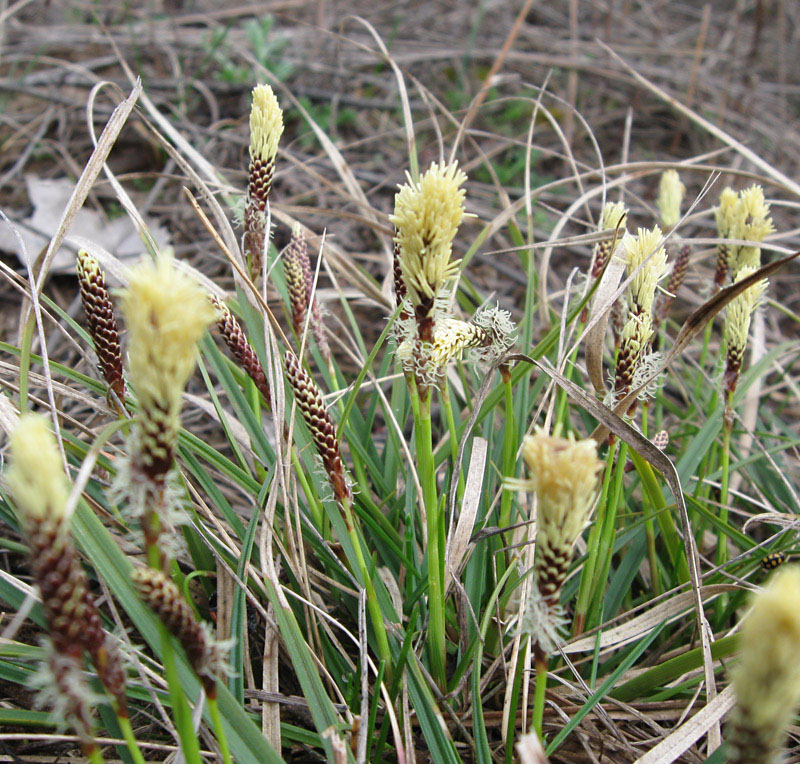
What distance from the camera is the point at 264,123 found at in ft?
5.04

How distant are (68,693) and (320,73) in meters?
4.90

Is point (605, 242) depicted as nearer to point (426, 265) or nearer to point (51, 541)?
point (426, 265)

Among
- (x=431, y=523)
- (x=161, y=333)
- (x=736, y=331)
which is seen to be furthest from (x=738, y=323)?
(x=161, y=333)

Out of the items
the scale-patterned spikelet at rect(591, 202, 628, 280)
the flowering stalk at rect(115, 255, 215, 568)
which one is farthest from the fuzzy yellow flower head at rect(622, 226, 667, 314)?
the flowering stalk at rect(115, 255, 215, 568)

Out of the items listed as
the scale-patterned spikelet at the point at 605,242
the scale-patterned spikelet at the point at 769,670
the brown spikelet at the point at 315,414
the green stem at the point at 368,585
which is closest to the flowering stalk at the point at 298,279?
the brown spikelet at the point at 315,414

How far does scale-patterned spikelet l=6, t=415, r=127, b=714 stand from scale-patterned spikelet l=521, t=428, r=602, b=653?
1.99ft

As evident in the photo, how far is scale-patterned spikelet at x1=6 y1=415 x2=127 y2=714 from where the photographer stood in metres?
0.79

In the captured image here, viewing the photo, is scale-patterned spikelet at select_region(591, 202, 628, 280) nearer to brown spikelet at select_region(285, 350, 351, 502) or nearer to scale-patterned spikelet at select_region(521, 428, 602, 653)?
brown spikelet at select_region(285, 350, 351, 502)

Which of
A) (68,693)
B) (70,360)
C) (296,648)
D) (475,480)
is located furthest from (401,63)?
(68,693)

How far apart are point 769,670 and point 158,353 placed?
0.83 meters

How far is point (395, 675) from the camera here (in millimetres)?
1437

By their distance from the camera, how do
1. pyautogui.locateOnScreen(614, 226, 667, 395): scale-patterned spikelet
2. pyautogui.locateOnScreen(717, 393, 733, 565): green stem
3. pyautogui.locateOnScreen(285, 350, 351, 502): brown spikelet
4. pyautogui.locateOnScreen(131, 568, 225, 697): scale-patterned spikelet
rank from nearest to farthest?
pyautogui.locateOnScreen(131, 568, 225, 697): scale-patterned spikelet → pyautogui.locateOnScreen(285, 350, 351, 502): brown spikelet → pyautogui.locateOnScreen(614, 226, 667, 395): scale-patterned spikelet → pyautogui.locateOnScreen(717, 393, 733, 565): green stem

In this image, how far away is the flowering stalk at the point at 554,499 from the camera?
880 mm

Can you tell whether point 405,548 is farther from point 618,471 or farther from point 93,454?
point 93,454
